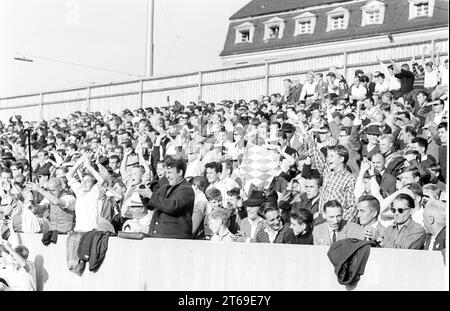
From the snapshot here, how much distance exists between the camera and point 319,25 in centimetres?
6319

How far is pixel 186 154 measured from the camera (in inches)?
781

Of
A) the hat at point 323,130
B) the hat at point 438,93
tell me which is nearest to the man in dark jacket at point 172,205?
the hat at point 323,130

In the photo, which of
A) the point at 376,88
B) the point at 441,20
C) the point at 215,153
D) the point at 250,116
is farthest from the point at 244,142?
the point at 441,20

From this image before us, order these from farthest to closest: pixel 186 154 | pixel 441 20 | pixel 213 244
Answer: pixel 441 20 → pixel 186 154 → pixel 213 244

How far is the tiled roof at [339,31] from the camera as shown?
55.8 m

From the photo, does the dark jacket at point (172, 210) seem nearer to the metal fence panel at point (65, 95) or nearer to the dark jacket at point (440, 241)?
the dark jacket at point (440, 241)

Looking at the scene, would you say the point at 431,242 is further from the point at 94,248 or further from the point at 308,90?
the point at 308,90

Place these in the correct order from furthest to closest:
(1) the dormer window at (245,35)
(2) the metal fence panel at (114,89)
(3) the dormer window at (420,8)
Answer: (1) the dormer window at (245,35) → (3) the dormer window at (420,8) → (2) the metal fence panel at (114,89)

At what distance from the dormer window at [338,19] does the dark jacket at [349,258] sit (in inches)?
2008

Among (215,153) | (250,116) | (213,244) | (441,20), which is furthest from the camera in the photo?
(441,20)

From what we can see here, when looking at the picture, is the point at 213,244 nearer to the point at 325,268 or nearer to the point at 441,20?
the point at 325,268
